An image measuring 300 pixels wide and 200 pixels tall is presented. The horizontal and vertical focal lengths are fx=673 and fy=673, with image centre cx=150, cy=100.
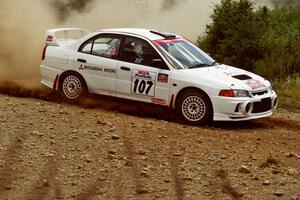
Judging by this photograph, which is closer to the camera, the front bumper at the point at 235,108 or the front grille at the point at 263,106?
the front bumper at the point at 235,108

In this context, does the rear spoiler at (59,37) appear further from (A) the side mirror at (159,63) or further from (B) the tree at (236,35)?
(B) the tree at (236,35)

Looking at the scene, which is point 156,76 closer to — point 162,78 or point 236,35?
point 162,78

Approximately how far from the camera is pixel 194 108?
1078cm

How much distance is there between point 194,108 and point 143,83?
3.34 ft

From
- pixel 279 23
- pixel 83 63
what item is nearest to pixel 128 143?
pixel 83 63

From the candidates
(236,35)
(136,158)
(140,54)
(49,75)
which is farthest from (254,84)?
(236,35)

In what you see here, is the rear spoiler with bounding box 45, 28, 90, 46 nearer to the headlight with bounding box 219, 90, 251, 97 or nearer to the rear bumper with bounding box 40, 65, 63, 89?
the rear bumper with bounding box 40, 65, 63, 89

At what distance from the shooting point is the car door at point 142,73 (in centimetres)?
1107

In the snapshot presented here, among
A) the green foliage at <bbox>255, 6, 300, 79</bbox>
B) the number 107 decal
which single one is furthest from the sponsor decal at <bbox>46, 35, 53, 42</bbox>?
the green foliage at <bbox>255, 6, 300, 79</bbox>

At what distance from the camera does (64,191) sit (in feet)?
22.1

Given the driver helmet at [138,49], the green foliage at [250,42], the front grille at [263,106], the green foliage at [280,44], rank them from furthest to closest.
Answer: the green foliage at [250,42] → the green foliage at [280,44] → the driver helmet at [138,49] → the front grille at [263,106]

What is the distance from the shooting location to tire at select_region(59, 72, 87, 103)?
12055 millimetres

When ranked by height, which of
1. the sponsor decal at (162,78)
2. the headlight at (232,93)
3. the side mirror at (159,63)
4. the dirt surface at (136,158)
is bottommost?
the dirt surface at (136,158)

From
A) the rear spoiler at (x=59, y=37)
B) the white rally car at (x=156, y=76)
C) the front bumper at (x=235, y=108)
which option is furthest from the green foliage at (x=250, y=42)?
the front bumper at (x=235, y=108)
